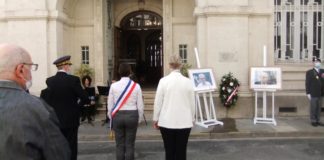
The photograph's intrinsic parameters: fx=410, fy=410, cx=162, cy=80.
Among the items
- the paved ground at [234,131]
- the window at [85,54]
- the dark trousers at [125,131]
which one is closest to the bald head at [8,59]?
the dark trousers at [125,131]

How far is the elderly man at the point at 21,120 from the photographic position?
211 centimetres

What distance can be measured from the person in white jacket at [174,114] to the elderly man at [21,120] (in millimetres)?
3497

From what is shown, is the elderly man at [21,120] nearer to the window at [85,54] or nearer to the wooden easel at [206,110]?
the wooden easel at [206,110]

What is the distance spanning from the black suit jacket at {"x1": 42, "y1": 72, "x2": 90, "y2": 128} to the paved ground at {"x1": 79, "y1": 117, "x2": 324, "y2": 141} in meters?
4.06

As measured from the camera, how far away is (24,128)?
2105mm

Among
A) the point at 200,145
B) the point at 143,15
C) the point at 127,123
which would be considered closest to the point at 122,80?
the point at 127,123

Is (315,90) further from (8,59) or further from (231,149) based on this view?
(8,59)

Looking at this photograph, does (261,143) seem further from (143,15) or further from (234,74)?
(143,15)

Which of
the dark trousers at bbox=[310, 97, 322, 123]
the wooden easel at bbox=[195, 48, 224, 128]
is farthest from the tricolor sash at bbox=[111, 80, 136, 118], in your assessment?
the dark trousers at bbox=[310, 97, 322, 123]

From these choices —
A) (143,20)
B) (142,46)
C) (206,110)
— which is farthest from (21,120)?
(142,46)

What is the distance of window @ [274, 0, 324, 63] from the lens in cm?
1316

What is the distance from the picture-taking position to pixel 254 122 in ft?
37.4

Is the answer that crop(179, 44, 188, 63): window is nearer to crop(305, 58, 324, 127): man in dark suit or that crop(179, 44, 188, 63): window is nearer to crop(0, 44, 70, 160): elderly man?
crop(305, 58, 324, 127): man in dark suit

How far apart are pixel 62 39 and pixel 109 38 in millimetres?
1951
